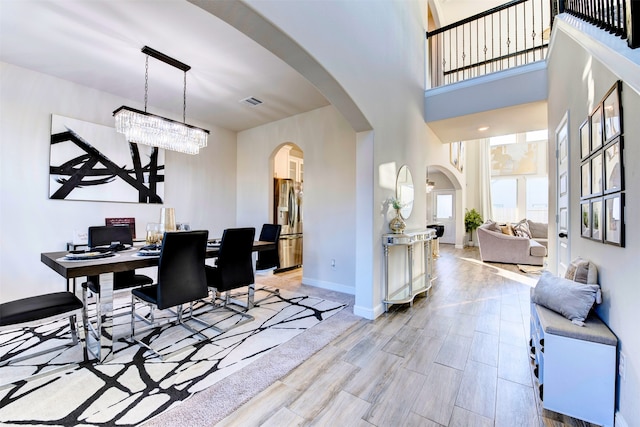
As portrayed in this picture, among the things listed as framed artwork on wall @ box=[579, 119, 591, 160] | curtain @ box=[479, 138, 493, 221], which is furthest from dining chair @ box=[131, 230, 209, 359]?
curtain @ box=[479, 138, 493, 221]

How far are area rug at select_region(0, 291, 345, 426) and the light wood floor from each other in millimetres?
467

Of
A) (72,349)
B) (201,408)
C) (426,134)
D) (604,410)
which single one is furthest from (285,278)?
(604,410)

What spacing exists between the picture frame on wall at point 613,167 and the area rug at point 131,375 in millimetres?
2572

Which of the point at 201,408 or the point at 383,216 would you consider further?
the point at 383,216

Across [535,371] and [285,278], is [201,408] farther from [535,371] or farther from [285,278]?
[285,278]

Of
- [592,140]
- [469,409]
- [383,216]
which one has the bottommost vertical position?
[469,409]

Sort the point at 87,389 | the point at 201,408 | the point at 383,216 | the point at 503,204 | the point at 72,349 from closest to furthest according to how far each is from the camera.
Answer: the point at 201,408, the point at 87,389, the point at 72,349, the point at 383,216, the point at 503,204

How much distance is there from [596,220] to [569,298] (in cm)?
61

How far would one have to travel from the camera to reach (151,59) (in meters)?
3.03

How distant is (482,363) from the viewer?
2.13 meters

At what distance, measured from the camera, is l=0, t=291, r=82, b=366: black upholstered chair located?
1.82m

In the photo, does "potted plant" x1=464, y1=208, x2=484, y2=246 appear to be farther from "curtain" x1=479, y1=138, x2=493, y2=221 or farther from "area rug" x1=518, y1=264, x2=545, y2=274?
"area rug" x1=518, y1=264, x2=545, y2=274

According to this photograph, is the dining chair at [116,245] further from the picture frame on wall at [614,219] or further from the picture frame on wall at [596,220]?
the picture frame on wall at [596,220]

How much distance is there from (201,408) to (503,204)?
11031 mm
